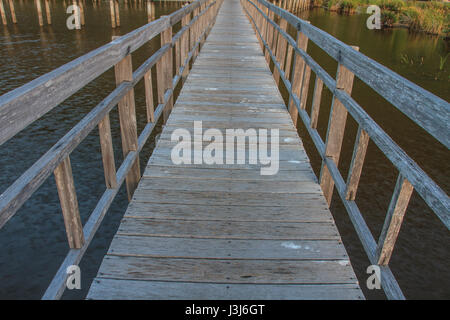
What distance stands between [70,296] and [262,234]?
270 cm

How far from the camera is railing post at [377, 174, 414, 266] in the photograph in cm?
179

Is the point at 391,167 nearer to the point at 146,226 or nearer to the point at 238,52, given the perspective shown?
the point at 238,52

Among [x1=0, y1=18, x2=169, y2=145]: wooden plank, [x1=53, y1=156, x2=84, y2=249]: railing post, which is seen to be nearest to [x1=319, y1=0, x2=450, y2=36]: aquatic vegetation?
[x1=0, y1=18, x2=169, y2=145]: wooden plank

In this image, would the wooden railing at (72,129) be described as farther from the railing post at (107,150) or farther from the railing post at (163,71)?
the railing post at (163,71)

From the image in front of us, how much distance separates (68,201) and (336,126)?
6.94ft

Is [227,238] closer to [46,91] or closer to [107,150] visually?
[107,150]

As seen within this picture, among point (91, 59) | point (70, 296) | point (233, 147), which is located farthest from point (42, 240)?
point (91, 59)

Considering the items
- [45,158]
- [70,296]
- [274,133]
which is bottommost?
[70,296]

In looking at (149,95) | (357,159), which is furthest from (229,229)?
(149,95)

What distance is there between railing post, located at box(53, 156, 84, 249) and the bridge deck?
304mm

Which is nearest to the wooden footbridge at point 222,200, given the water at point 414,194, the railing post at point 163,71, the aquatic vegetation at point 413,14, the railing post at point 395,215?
the railing post at point 395,215

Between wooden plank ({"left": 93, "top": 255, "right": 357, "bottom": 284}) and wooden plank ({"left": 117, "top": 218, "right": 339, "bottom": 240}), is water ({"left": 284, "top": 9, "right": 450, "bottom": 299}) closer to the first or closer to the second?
wooden plank ({"left": 117, "top": 218, "right": 339, "bottom": 240})

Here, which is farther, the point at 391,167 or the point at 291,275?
the point at 391,167
